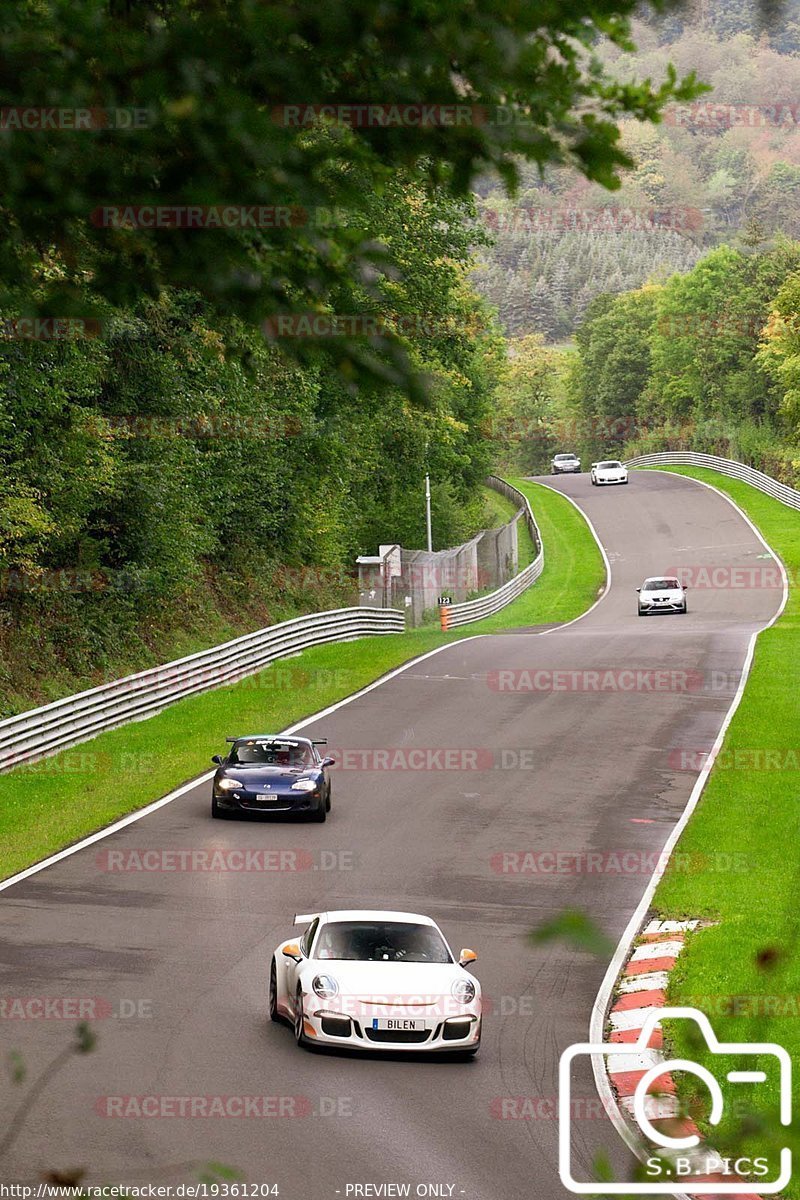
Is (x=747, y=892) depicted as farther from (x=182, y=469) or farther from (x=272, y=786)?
(x=182, y=469)

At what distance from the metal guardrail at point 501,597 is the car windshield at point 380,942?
1625 inches

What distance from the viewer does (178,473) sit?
38188mm

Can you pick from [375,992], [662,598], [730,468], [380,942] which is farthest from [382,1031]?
[730,468]

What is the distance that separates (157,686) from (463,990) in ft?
71.5

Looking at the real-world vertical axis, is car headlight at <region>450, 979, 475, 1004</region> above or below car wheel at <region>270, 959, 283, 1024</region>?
above

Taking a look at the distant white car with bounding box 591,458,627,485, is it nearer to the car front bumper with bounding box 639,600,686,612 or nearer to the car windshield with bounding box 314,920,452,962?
the car front bumper with bounding box 639,600,686,612

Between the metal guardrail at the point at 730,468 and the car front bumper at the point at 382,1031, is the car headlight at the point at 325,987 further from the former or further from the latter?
the metal guardrail at the point at 730,468

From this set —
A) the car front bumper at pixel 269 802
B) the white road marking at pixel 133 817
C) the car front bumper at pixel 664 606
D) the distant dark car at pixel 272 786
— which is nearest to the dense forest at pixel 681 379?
the car front bumper at pixel 664 606

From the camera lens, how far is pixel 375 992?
12992 mm

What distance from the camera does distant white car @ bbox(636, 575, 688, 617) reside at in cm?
5666

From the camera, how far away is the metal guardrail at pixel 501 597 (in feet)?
185

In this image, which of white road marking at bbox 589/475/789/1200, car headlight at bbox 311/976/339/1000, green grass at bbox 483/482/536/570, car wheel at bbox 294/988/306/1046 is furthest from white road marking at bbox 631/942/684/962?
green grass at bbox 483/482/536/570

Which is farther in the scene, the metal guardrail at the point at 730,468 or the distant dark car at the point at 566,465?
the distant dark car at the point at 566,465

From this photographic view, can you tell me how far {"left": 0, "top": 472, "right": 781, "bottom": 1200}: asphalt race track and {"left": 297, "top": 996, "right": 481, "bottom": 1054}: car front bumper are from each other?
6.4 inches
